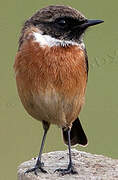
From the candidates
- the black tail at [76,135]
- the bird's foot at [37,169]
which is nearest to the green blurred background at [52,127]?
the black tail at [76,135]

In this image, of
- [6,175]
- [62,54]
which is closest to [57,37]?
[62,54]

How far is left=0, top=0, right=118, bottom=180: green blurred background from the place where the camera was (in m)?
11.0

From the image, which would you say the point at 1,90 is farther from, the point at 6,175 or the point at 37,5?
the point at 37,5

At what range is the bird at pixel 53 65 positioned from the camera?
7980 millimetres

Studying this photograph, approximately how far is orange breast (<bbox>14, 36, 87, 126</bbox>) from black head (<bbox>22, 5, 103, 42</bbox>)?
0.17 metres

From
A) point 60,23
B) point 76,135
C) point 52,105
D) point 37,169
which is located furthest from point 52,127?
point 37,169

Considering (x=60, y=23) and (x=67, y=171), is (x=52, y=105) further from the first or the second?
(x=60, y=23)

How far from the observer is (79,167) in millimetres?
8070

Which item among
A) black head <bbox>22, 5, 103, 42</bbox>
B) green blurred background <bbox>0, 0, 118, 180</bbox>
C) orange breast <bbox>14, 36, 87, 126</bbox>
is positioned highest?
black head <bbox>22, 5, 103, 42</bbox>

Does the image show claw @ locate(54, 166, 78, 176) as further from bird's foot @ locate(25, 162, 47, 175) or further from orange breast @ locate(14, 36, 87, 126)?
orange breast @ locate(14, 36, 87, 126)

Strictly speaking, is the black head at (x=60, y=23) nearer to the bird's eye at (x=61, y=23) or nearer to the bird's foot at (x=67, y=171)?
the bird's eye at (x=61, y=23)

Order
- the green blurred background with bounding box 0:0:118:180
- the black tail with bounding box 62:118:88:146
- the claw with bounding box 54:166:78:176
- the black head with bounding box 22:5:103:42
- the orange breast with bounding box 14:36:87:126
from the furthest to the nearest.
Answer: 1. the green blurred background with bounding box 0:0:118:180
2. the black tail with bounding box 62:118:88:146
3. the black head with bounding box 22:5:103:42
4. the orange breast with bounding box 14:36:87:126
5. the claw with bounding box 54:166:78:176

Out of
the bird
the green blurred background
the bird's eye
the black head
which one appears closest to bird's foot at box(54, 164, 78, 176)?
the bird

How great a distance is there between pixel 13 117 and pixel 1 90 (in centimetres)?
48
